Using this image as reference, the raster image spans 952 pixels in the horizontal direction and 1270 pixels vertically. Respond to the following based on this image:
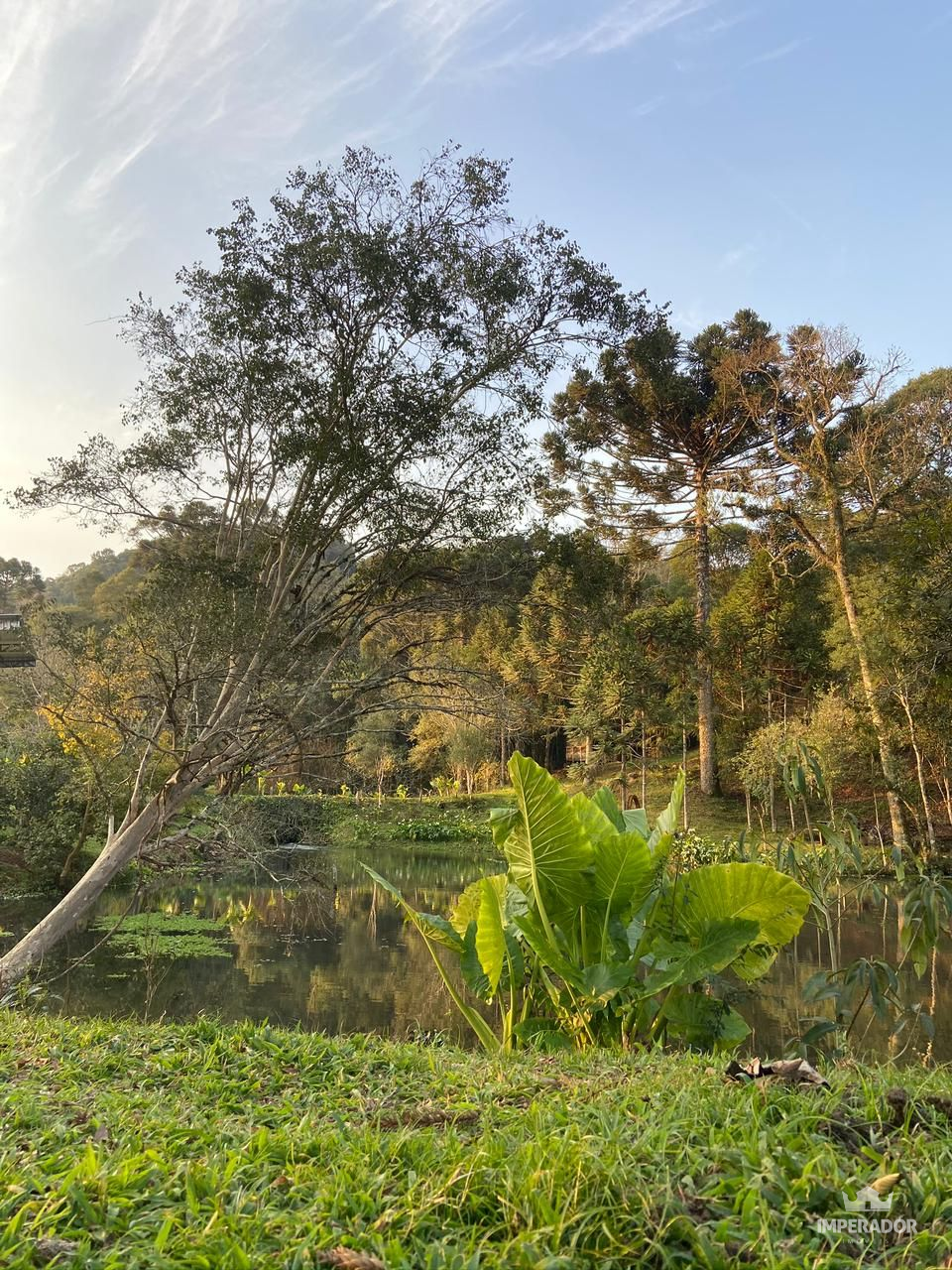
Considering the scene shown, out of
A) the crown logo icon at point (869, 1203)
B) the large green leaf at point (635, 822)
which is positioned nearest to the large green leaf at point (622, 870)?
the large green leaf at point (635, 822)

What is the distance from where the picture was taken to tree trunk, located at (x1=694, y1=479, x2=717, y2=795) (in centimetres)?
1912

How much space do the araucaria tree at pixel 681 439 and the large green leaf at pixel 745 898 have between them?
11560mm

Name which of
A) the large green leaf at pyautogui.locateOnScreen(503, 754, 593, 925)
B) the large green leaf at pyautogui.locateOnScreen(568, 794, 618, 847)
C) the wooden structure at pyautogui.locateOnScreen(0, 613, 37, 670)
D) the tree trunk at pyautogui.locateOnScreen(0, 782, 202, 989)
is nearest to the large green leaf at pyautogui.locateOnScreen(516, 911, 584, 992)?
the large green leaf at pyautogui.locateOnScreen(503, 754, 593, 925)

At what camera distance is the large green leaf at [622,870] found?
4262 mm

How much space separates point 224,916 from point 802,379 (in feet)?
49.1

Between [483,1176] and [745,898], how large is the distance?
3.01 m

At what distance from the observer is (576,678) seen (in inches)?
800

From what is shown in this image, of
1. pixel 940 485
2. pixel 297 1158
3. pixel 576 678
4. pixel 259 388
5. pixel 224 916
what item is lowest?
pixel 224 916

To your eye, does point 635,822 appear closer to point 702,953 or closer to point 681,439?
point 702,953

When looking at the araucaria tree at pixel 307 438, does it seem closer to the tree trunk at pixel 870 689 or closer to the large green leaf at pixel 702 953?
the large green leaf at pixel 702 953

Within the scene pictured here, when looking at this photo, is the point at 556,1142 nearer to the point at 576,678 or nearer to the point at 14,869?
the point at 14,869

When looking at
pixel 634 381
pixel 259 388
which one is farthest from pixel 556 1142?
pixel 634 381

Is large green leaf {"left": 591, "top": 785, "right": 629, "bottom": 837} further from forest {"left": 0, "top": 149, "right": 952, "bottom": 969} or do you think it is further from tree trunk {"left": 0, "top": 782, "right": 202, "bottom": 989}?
tree trunk {"left": 0, "top": 782, "right": 202, "bottom": 989}

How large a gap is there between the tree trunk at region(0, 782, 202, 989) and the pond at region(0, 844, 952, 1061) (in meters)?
0.36
